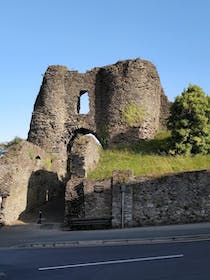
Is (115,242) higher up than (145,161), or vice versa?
(145,161)

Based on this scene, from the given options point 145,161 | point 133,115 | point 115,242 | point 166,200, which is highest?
point 133,115

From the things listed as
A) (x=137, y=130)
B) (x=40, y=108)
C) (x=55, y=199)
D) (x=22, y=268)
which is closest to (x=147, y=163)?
(x=137, y=130)

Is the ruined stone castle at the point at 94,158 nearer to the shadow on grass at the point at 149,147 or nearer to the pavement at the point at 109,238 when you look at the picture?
the shadow on grass at the point at 149,147

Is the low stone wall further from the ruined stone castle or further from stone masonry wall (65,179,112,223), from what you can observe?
stone masonry wall (65,179,112,223)

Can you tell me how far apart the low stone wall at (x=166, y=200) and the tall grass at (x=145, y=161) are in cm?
278

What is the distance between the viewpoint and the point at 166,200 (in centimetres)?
2109

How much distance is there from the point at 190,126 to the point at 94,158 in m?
6.61

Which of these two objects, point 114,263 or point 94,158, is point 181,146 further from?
point 114,263

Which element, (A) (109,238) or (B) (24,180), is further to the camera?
(B) (24,180)

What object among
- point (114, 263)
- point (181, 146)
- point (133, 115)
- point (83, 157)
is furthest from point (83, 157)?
point (114, 263)

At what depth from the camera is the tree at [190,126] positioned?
29.5 m

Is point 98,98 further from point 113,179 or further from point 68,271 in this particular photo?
point 68,271

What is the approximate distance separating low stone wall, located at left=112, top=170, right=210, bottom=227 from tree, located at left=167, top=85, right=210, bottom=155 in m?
8.43

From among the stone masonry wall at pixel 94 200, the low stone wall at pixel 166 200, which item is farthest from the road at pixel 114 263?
the stone masonry wall at pixel 94 200
